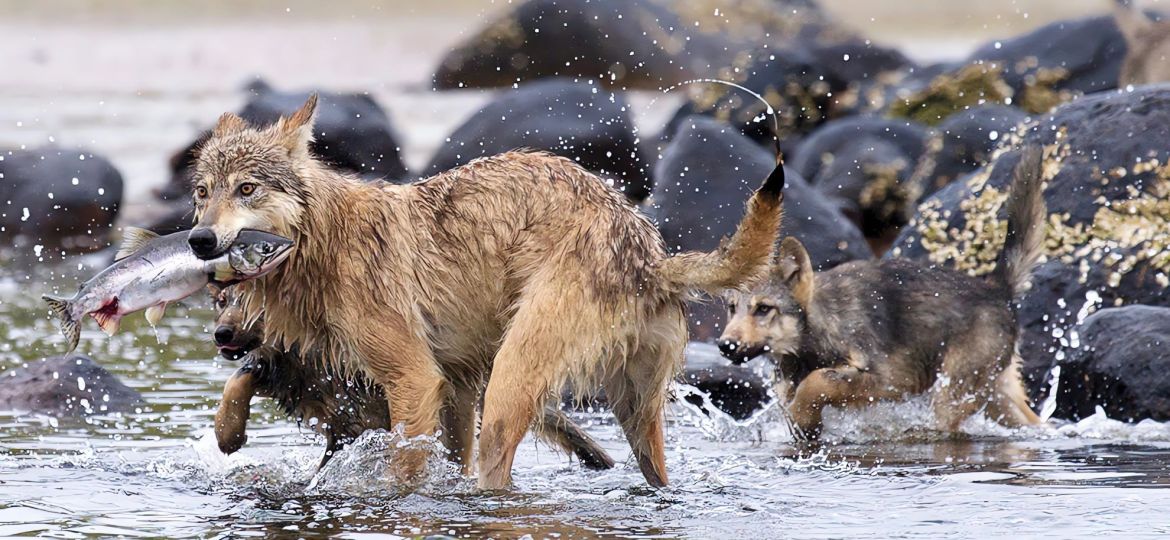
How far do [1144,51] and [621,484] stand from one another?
13.6 metres

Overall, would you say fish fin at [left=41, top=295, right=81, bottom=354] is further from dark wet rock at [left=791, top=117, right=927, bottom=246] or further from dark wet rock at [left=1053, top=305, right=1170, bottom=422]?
dark wet rock at [left=791, top=117, right=927, bottom=246]

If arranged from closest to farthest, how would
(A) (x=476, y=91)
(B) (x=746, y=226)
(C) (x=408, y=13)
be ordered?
(B) (x=746, y=226), (A) (x=476, y=91), (C) (x=408, y=13)

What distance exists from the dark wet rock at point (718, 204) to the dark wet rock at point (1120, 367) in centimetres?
323

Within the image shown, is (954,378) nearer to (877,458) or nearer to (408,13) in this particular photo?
(877,458)

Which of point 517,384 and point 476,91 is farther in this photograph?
point 476,91

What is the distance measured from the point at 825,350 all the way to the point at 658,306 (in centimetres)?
304

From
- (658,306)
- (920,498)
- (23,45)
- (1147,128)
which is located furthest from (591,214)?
(23,45)

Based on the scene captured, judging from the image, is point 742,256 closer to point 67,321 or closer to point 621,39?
point 67,321

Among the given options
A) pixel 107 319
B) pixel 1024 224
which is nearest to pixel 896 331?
pixel 1024 224

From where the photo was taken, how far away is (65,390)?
10.1 meters

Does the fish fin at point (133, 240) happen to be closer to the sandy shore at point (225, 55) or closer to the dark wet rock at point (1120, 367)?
the dark wet rock at point (1120, 367)

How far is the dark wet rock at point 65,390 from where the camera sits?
10.0 m

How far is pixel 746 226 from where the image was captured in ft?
22.9

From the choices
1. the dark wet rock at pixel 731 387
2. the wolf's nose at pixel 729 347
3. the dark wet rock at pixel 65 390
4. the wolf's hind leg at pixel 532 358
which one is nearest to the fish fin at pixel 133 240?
the wolf's hind leg at pixel 532 358
